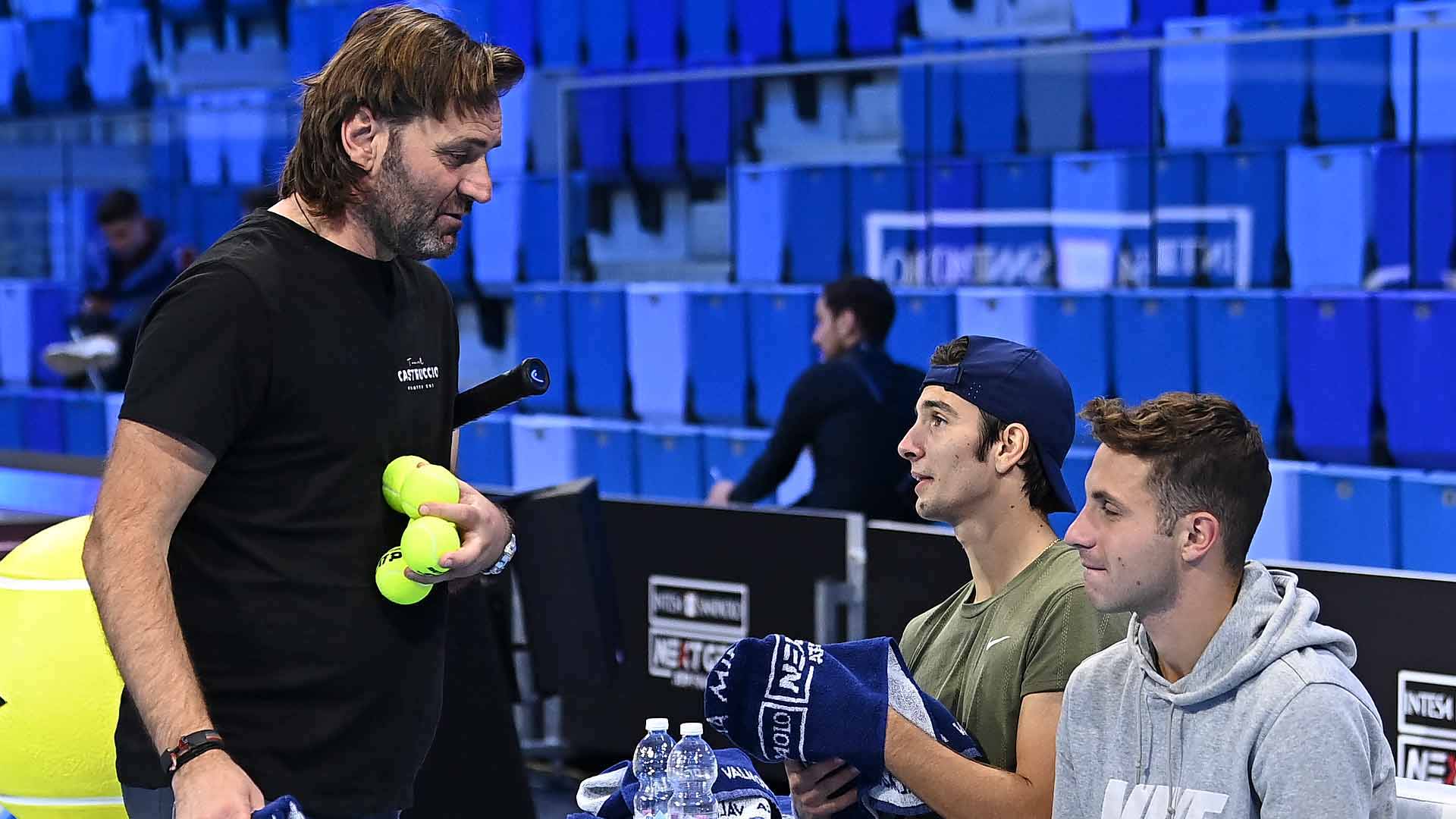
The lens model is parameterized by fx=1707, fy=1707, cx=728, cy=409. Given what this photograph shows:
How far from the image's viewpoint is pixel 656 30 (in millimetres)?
8875

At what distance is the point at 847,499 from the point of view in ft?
17.9

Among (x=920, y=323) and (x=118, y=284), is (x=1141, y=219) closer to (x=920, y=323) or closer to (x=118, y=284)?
(x=920, y=323)

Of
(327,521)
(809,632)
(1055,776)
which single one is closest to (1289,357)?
(809,632)

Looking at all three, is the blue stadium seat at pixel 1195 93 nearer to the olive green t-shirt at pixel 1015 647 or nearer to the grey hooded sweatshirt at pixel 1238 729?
the olive green t-shirt at pixel 1015 647

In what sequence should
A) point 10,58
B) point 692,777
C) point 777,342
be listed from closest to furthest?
point 692,777 → point 777,342 → point 10,58

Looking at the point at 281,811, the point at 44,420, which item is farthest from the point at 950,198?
the point at 44,420

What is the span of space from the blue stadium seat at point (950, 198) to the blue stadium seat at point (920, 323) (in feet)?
0.33

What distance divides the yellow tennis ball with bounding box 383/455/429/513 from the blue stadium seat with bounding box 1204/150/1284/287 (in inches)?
177

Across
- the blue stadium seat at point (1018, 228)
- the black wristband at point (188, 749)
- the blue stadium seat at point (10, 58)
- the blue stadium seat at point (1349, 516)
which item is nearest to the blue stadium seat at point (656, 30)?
the blue stadium seat at point (1018, 228)

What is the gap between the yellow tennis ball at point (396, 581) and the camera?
1.98 meters

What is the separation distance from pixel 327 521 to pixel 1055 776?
96cm

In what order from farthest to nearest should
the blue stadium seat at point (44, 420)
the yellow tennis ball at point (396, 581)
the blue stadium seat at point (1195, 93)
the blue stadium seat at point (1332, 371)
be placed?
1. the blue stadium seat at point (44, 420)
2. the blue stadium seat at point (1195, 93)
3. the blue stadium seat at point (1332, 371)
4. the yellow tennis ball at point (396, 581)

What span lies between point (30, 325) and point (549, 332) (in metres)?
4.02

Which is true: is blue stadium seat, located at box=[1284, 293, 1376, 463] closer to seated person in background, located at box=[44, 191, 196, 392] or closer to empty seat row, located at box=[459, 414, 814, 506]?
empty seat row, located at box=[459, 414, 814, 506]
